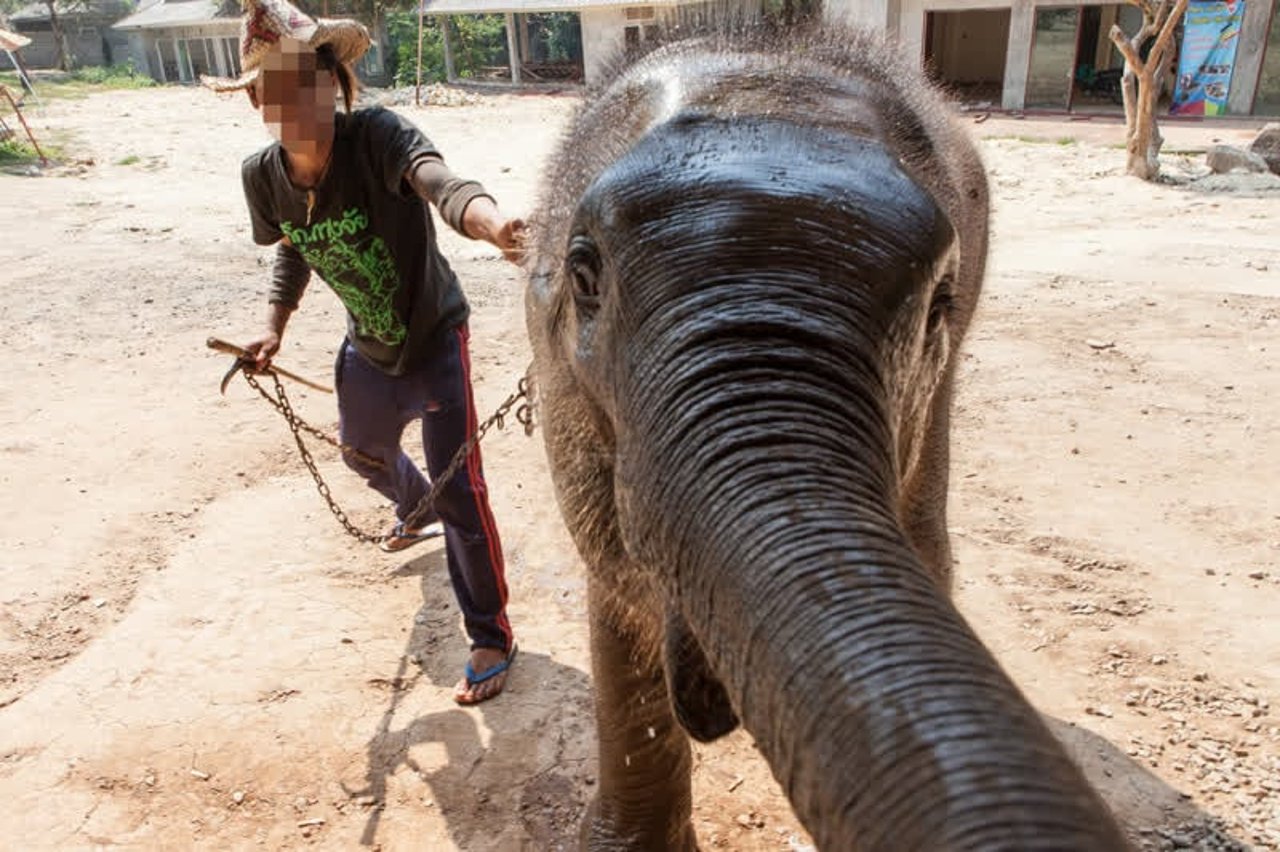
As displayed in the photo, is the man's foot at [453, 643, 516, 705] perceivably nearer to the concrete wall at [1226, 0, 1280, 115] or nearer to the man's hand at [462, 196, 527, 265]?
the man's hand at [462, 196, 527, 265]

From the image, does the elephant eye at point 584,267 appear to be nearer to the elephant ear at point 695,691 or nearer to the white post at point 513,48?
the elephant ear at point 695,691

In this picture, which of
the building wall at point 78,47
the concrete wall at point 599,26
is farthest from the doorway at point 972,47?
the building wall at point 78,47

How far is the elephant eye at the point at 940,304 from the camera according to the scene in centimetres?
211

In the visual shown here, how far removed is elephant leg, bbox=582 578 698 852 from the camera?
3.00 m

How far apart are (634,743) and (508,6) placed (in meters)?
33.9

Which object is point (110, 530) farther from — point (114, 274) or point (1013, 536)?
point (114, 274)

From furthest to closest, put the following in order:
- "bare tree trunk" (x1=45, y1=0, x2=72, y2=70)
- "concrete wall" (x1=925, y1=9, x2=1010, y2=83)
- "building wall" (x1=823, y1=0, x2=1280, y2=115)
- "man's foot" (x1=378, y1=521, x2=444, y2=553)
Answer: "bare tree trunk" (x1=45, y1=0, x2=72, y2=70) < "concrete wall" (x1=925, y1=9, x2=1010, y2=83) < "building wall" (x1=823, y1=0, x2=1280, y2=115) < "man's foot" (x1=378, y1=521, x2=444, y2=553)

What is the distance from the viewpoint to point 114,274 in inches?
407

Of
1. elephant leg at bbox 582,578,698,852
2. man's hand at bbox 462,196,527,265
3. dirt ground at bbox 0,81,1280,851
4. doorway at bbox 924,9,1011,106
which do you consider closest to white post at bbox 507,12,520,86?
doorway at bbox 924,9,1011,106

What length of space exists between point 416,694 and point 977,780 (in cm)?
340

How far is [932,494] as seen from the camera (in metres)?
3.26

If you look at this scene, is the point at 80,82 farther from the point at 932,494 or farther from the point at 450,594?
the point at 932,494

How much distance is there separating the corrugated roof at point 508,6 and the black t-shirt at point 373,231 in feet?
88.5

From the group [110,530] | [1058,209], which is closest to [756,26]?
[110,530]
